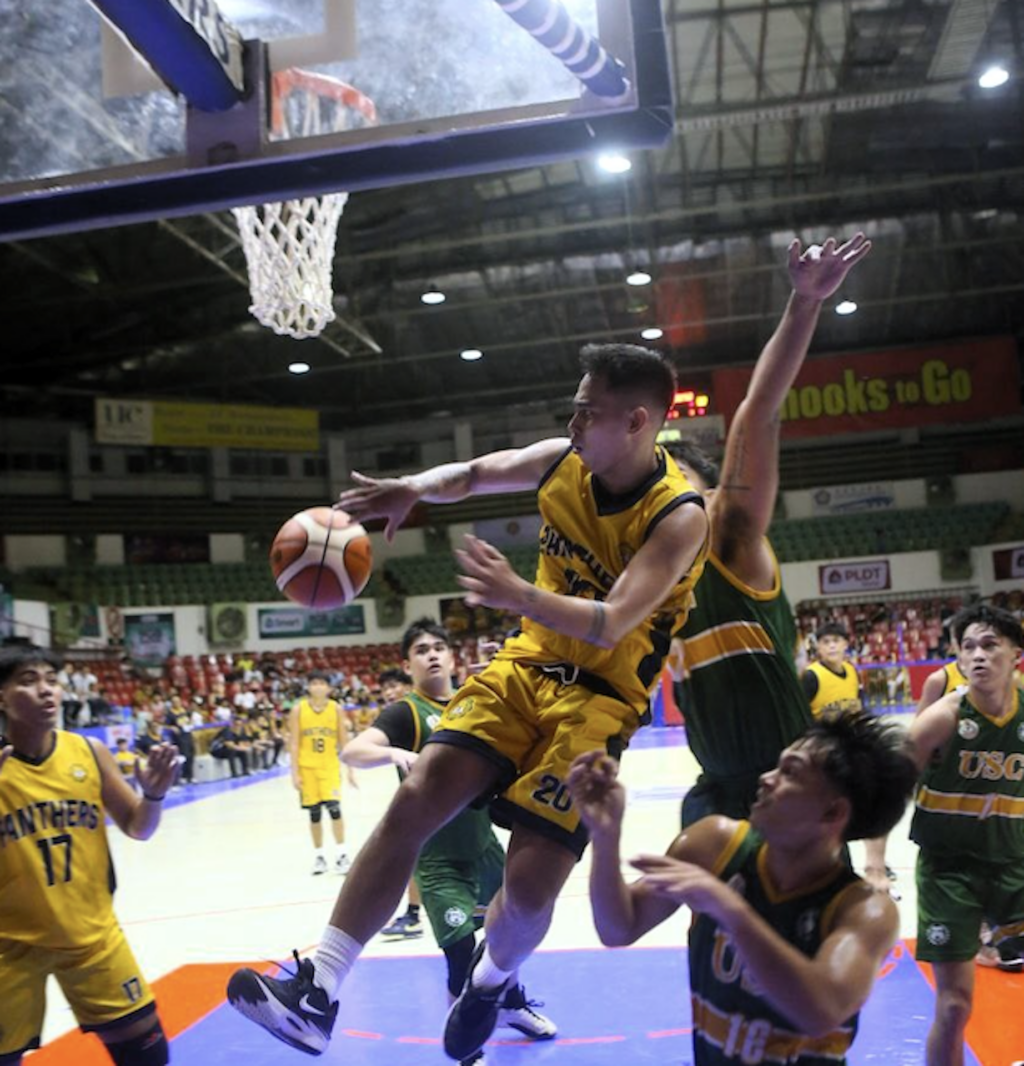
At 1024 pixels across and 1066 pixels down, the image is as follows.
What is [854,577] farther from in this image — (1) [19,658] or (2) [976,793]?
(1) [19,658]

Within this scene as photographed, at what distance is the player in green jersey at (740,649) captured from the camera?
10.8 ft

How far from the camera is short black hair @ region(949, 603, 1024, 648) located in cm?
444

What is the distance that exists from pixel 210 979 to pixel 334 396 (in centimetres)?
2566

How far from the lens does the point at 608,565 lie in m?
3.32

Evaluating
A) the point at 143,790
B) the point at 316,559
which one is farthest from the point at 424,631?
the point at 316,559

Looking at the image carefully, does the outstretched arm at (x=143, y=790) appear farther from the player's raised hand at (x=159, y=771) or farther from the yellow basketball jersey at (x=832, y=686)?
the yellow basketball jersey at (x=832, y=686)

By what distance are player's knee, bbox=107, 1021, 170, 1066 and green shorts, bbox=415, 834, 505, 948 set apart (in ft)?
4.44

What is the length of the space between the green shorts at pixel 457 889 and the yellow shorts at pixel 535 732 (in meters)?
1.95

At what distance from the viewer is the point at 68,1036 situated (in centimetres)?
575

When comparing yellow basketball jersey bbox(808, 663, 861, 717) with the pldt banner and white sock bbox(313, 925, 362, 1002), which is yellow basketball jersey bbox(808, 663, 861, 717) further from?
the pldt banner

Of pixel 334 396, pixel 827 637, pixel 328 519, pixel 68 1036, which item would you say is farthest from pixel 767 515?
pixel 334 396

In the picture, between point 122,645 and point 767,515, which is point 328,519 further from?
point 122,645

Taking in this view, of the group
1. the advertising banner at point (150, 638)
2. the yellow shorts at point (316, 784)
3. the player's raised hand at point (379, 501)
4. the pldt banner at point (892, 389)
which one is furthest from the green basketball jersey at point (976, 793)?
the advertising banner at point (150, 638)

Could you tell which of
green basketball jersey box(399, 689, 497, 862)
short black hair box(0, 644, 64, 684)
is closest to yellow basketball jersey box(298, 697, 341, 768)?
green basketball jersey box(399, 689, 497, 862)
